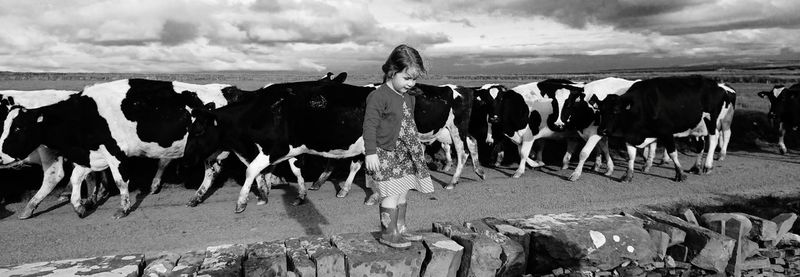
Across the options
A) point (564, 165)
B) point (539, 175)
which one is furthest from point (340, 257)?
point (564, 165)

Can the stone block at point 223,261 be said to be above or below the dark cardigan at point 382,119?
below

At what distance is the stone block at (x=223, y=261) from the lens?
3.94 meters

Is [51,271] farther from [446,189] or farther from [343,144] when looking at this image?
[446,189]

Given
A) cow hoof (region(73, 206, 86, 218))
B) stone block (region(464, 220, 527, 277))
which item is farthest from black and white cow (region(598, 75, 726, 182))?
cow hoof (region(73, 206, 86, 218))

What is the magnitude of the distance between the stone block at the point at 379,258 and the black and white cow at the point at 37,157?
23.4 ft

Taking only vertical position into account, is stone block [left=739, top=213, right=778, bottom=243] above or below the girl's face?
below

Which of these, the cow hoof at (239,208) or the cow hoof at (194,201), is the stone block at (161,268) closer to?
the cow hoof at (239,208)

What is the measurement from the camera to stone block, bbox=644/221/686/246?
18.6ft

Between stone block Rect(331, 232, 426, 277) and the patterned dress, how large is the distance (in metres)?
0.51

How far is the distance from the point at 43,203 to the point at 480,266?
29.3 ft

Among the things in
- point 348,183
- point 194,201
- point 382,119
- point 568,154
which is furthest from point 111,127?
point 568,154

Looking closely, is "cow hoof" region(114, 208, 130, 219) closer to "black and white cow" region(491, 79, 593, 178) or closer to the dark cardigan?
the dark cardigan

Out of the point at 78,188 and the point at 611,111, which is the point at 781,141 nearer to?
the point at 611,111

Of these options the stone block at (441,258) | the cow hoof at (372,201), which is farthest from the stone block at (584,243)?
the cow hoof at (372,201)
